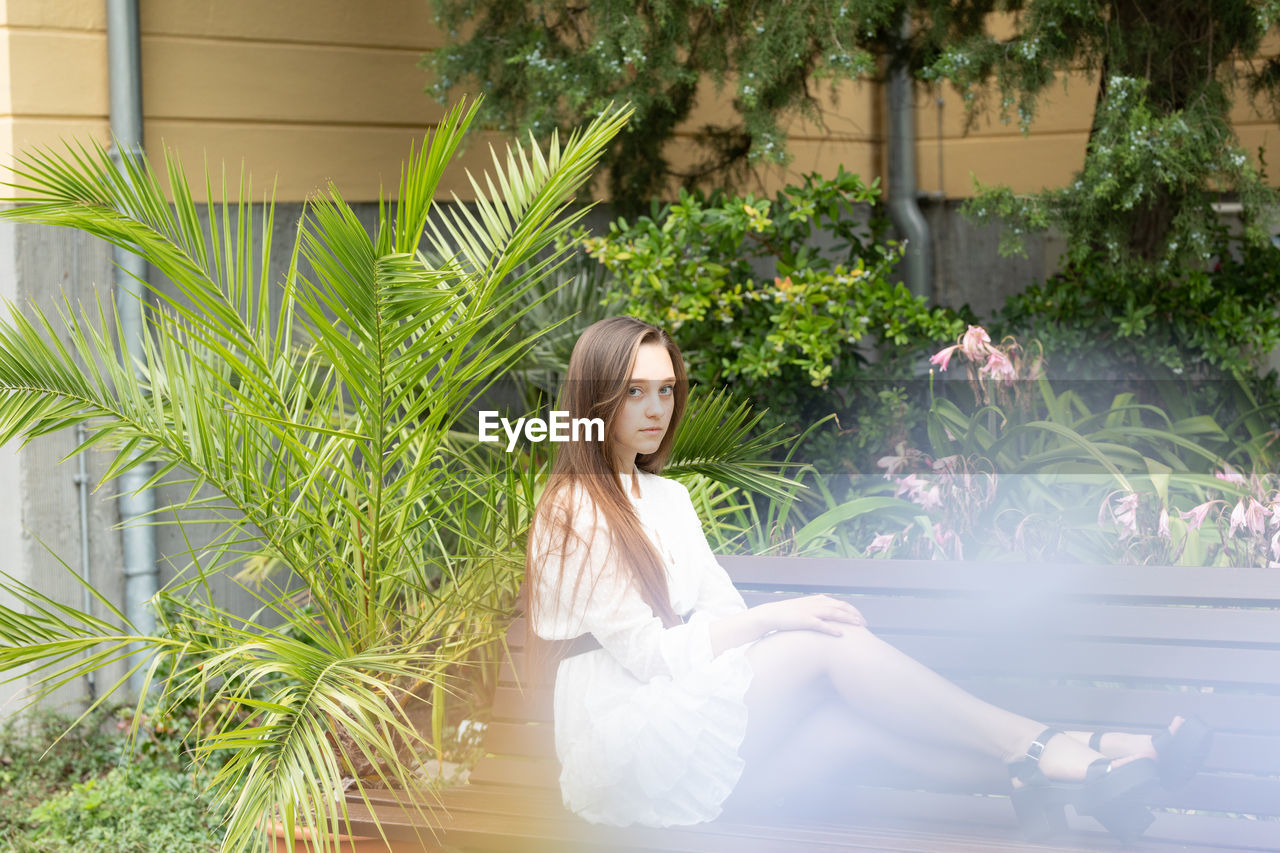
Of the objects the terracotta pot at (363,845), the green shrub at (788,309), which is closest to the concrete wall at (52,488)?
the green shrub at (788,309)

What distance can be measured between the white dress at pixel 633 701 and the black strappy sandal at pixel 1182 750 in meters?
0.72

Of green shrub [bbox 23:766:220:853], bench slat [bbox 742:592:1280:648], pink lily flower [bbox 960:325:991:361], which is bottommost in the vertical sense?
green shrub [bbox 23:766:220:853]

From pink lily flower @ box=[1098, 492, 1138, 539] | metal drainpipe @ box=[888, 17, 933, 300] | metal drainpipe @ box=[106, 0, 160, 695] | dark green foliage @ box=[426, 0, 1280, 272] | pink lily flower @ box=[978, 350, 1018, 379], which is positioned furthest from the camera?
metal drainpipe @ box=[888, 17, 933, 300]

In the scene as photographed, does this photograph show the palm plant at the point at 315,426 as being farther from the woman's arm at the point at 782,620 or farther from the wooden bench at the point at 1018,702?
the woman's arm at the point at 782,620

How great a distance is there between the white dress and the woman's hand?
3.5 inches

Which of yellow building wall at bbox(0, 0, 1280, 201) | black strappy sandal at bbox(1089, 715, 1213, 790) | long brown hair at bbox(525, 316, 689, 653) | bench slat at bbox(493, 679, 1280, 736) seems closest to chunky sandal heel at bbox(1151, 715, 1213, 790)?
black strappy sandal at bbox(1089, 715, 1213, 790)

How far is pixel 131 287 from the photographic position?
13.8 ft

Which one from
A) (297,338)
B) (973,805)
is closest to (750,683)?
(973,805)

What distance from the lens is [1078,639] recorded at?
253 centimetres

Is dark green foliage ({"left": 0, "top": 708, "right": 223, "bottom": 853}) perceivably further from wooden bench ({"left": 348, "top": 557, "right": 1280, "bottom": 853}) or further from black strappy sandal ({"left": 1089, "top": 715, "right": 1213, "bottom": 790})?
black strappy sandal ({"left": 1089, "top": 715, "right": 1213, "bottom": 790})

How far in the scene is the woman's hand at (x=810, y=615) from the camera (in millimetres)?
2305

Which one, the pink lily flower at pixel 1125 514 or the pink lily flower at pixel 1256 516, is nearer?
the pink lily flower at pixel 1256 516

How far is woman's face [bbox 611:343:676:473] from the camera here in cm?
230

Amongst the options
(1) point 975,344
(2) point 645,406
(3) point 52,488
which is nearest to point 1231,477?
(1) point 975,344
